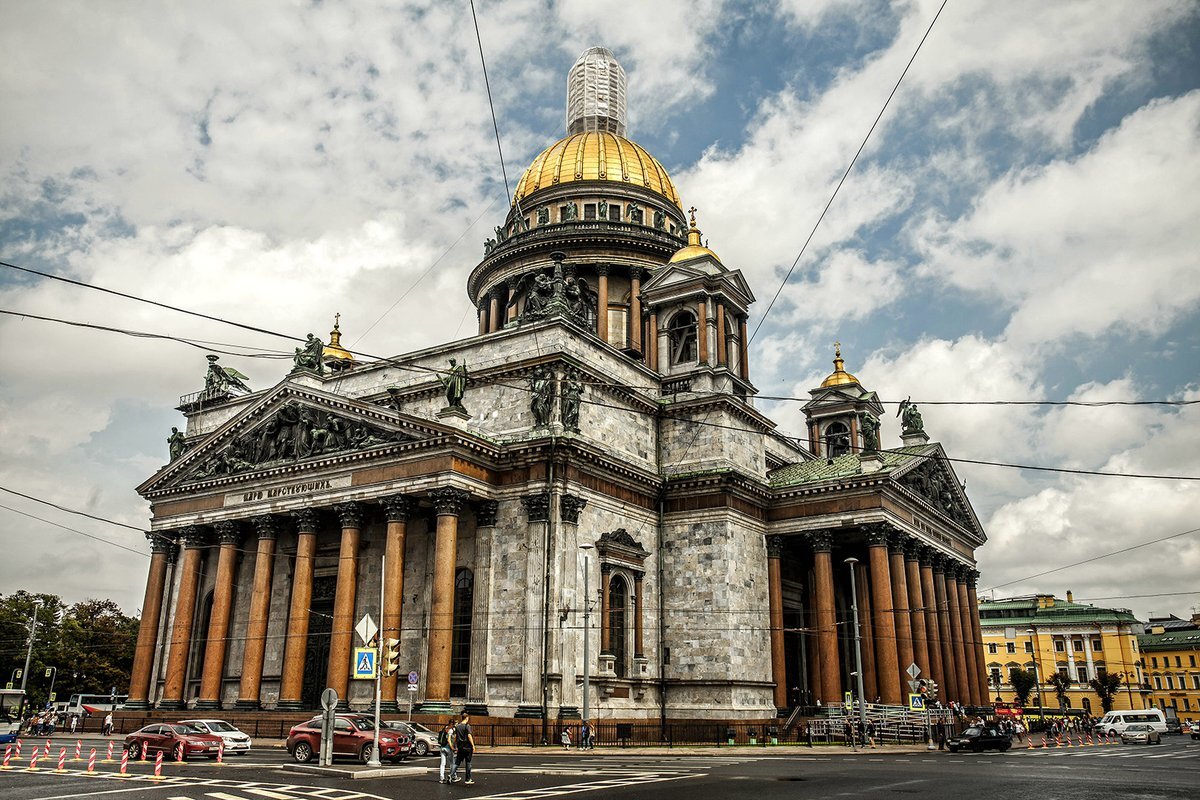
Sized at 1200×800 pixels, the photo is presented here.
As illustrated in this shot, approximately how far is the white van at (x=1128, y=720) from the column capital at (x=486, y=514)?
41.4m

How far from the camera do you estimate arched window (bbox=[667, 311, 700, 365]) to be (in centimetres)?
5081

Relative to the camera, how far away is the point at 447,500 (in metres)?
38.1

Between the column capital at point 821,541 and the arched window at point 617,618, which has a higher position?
the column capital at point 821,541

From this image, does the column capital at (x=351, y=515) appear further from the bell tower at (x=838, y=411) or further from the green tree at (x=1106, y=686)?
the green tree at (x=1106, y=686)

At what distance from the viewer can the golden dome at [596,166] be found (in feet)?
212

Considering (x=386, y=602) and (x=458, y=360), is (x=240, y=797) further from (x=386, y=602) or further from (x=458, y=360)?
(x=458, y=360)

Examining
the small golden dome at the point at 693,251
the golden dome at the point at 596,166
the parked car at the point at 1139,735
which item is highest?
the golden dome at the point at 596,166

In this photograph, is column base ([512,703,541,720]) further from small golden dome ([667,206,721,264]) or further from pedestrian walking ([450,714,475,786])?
small golden dome ([667,206,721,264])

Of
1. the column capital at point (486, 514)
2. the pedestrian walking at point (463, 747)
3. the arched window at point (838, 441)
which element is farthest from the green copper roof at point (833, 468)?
the pedestrian walking at point (463, 747)

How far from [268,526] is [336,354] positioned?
788 inches

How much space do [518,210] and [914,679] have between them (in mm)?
40392

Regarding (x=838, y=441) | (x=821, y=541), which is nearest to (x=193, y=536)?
(x=821, y=541)

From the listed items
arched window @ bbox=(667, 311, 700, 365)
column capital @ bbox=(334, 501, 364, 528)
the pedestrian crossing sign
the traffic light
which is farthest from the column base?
arched window @ bbox=(667, 311, 700, 365)

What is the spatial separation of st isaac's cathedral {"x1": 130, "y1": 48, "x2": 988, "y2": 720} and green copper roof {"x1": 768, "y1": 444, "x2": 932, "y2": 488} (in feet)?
0.72
